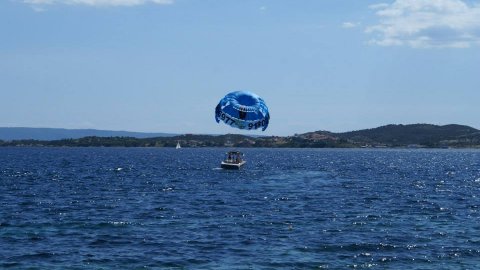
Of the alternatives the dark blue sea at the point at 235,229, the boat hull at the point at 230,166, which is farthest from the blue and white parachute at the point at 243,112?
the boat hull at the point at 230,166

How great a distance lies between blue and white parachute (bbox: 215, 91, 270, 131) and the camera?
195 ft

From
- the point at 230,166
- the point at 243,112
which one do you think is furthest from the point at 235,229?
the point at 230,166

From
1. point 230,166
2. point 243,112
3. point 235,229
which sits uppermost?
point 243,112

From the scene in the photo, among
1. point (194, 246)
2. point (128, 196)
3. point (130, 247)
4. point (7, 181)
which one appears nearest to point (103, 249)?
point (130, 247)

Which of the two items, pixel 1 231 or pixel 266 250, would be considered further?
pixel 1 231

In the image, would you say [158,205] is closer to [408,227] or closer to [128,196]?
[128,196]

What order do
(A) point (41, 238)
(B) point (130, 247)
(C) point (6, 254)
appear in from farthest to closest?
1. (A) point (41, 238)
2. (B) point (130, 247)
3. (C) point (6, 254)

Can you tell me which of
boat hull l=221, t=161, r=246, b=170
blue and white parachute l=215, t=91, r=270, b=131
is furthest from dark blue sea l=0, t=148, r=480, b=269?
boat hull l=221, t=161, r=246, b=170

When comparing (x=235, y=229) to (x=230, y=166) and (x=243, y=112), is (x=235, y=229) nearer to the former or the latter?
(x=243, y=112)

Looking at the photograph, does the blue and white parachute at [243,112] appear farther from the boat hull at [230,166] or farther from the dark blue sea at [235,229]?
the boat hull at [230,166]

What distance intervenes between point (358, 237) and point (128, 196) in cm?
3025

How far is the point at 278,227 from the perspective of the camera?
4234 centimetres

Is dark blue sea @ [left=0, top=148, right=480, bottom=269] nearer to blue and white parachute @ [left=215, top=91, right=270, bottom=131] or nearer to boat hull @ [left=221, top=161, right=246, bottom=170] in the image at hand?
blue and white parachute @ [left=215, top=91, right=270, bottom=131]

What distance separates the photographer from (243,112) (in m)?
59.5
